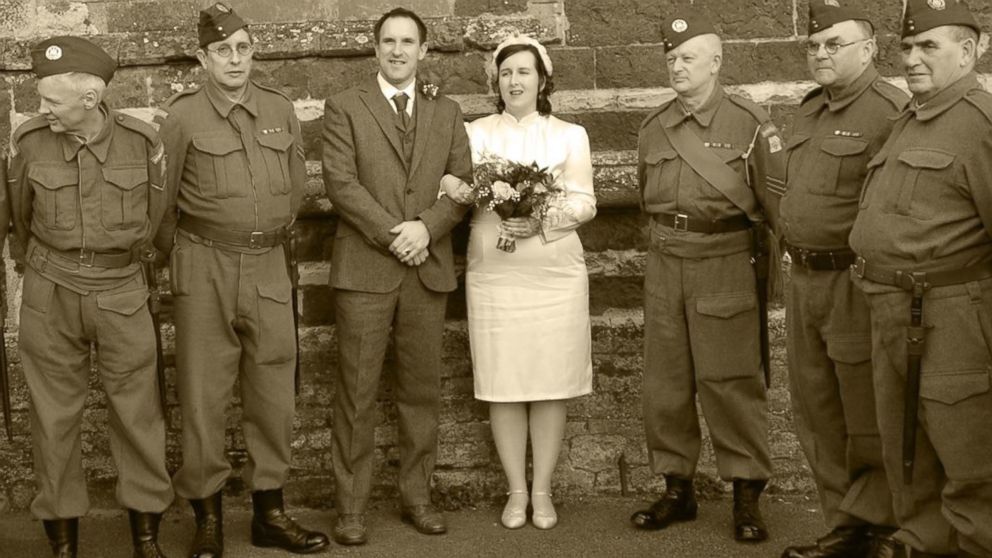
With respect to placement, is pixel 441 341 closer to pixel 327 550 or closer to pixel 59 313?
pixel 327 550

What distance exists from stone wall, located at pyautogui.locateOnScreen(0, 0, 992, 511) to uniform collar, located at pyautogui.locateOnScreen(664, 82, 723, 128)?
0.55 meters

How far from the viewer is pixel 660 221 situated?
251 inches

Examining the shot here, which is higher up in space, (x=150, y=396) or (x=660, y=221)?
(x=660, y=221)

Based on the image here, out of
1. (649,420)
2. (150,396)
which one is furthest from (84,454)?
(649,420)

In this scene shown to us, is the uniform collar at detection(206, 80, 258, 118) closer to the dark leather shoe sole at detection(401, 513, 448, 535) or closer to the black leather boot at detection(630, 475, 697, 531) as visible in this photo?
the dark leather shoe sole at detection(401, 513, 448, 535)

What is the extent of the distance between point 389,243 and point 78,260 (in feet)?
4.19

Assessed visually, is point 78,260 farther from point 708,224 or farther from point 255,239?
point 708,224

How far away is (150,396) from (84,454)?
1119mm

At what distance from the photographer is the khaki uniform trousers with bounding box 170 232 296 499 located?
20.0ft

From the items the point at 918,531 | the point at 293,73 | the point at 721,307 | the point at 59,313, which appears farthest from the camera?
the point at 293,73

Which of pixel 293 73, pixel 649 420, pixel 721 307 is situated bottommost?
pixel 649 420

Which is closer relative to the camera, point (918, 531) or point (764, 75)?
point (918, 531)

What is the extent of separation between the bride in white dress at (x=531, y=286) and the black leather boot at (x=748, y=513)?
0.80m

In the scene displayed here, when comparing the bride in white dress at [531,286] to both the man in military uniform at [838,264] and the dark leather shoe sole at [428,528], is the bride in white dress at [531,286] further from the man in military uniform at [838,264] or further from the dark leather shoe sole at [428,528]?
the man in military uniform at [838,264]
